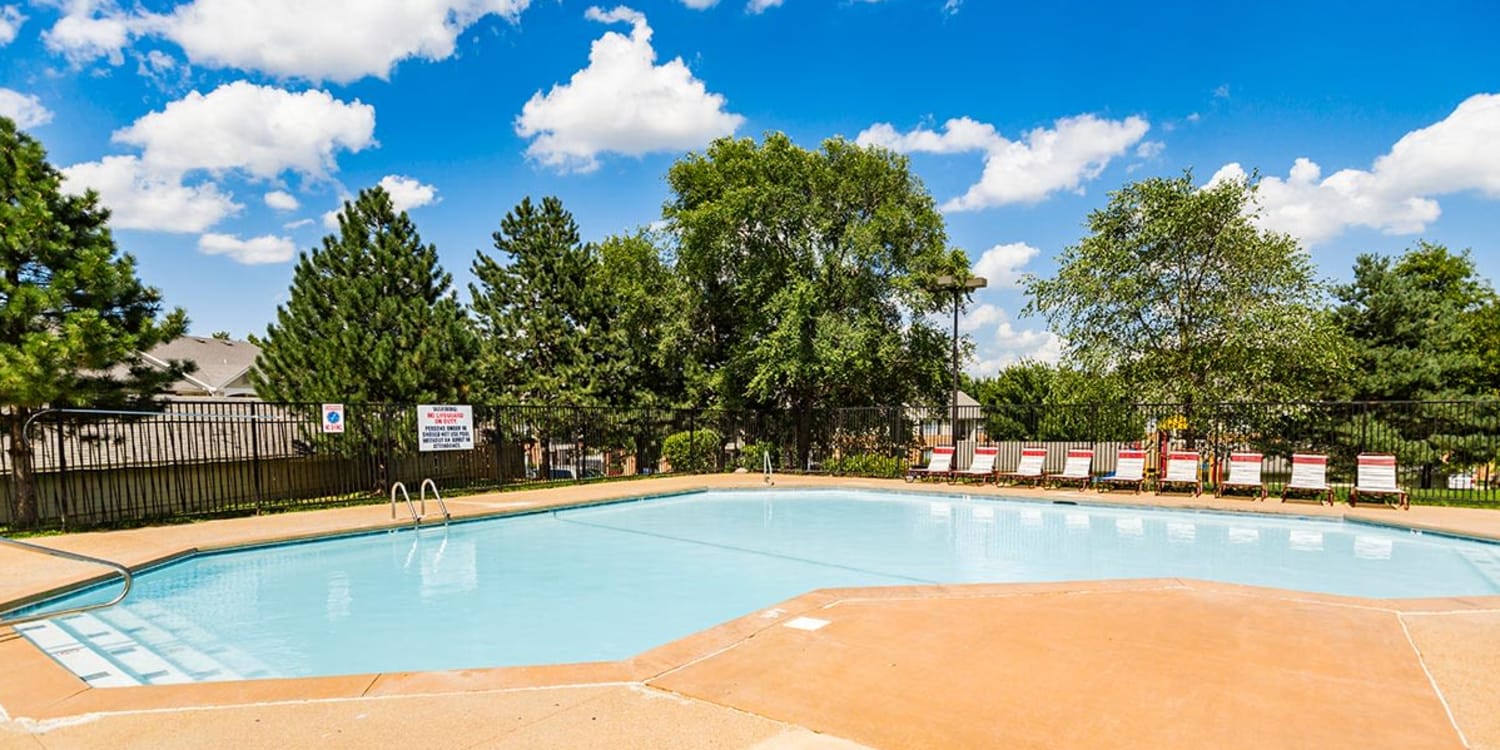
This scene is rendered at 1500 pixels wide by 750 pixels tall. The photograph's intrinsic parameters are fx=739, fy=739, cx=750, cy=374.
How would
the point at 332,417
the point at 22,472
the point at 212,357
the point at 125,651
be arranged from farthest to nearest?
the point at 212,357 < the point at 332,417 < the point at 22,472 < the point at 125,651

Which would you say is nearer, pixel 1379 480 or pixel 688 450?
pixel 1379 480

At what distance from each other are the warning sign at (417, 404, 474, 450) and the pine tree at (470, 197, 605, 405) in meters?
6.18

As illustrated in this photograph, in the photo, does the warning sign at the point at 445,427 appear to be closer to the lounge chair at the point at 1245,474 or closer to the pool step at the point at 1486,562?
the lounge chair at the point at 1245,474

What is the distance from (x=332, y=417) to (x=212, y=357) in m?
18.2

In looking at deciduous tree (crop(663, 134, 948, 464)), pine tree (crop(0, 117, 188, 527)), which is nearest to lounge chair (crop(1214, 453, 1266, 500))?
deciduous tree (crop(663, 134, 948, 464))

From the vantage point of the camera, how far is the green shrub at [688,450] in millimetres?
19609

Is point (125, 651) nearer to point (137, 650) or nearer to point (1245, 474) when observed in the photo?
point (137, 650)

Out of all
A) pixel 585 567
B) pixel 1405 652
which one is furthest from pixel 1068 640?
pixel 585 567

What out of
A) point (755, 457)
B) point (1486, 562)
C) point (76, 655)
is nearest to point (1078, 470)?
point (1486, 562)

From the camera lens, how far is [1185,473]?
13422 millimetres

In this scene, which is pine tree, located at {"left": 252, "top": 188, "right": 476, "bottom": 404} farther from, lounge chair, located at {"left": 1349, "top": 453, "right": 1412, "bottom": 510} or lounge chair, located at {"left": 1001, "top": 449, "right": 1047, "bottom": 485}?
lounge chair, located at {"left": 1349, "top": 453, "right": 1412, "bottom": 510}

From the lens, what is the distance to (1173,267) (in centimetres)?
1702

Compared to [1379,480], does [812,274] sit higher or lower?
higher

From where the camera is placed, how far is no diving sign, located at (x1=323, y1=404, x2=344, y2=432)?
1234 centimetres
